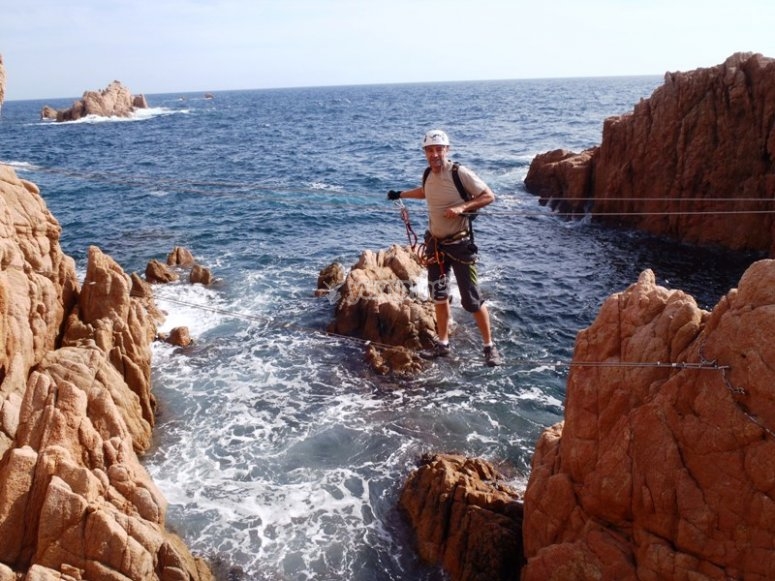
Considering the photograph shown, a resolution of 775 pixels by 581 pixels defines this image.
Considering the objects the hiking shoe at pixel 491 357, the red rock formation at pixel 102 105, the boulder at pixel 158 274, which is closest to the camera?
the hiking shoe at pixel 491 357

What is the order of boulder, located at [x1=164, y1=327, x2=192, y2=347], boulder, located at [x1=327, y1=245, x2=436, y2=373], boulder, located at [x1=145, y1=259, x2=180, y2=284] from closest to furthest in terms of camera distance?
boulder, located at [x1=327, y1=245, x2=436, y2=373]
boulder, located at [x1=164, y1=327, x2=192, y2=347]
boulder, located at [x1=145, y1=259, x2=180, y2=284]

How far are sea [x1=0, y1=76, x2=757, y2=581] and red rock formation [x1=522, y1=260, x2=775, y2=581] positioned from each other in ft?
6.09

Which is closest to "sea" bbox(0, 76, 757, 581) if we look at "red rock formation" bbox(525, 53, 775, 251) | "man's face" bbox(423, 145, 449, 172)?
"red rock formation" bbox(525, 53, 775, 251)

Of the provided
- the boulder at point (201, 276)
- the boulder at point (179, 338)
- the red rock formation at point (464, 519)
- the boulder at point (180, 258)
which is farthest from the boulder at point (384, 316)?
the boulder at point (180, 258)

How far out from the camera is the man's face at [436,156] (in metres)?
8.91

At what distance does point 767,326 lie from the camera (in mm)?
6582

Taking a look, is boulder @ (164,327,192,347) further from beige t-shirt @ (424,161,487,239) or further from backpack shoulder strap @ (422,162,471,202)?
backpack shoulder strap @ (422,162,471,202)

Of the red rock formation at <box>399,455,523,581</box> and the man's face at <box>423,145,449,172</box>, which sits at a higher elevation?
the man's face at <box>423,145,449,172</box>

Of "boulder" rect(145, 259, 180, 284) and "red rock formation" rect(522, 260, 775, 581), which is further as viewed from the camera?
"boulder" rect(145, 259, 180, 284)

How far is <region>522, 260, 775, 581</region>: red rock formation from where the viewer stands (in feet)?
21.7

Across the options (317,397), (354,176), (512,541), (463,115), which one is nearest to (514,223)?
(354,176)

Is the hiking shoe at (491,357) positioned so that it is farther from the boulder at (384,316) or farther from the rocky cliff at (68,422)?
the rocky cliff at (68,422)

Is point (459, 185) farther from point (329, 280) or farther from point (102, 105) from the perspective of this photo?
point (102, 105)

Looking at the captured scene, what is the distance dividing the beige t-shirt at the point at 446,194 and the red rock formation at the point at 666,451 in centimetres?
283
